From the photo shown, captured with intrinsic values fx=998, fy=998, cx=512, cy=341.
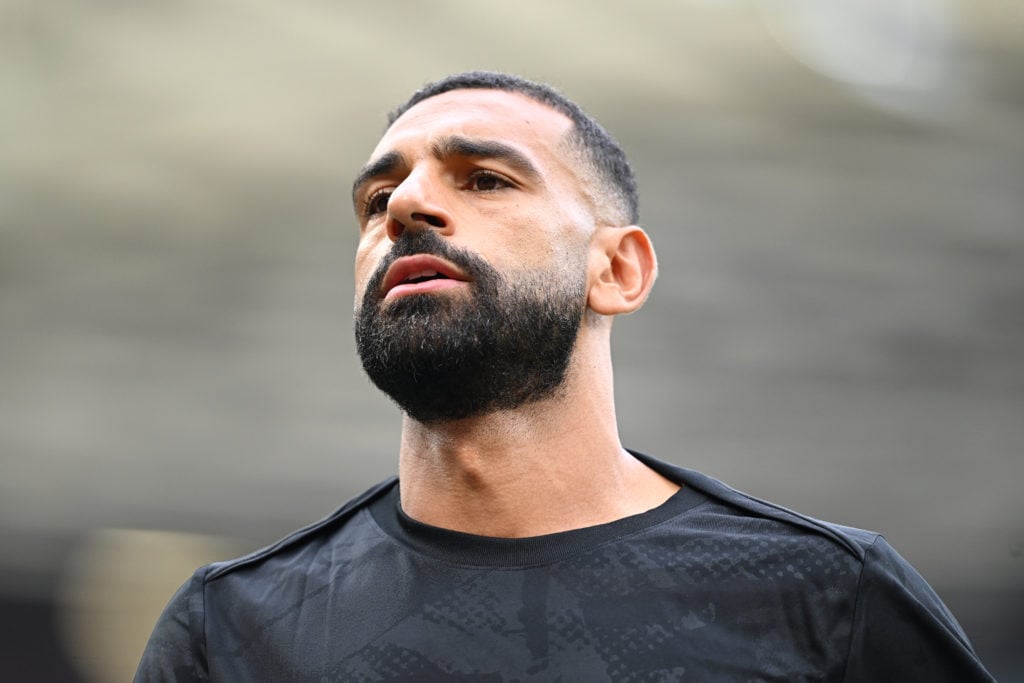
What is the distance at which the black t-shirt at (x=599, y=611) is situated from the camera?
5.24ft

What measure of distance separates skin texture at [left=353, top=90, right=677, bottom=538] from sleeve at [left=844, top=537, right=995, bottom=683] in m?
0.41

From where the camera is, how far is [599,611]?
1641mm

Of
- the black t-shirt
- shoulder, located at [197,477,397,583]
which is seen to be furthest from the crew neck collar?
shoulder, located at [197,477,397,583]

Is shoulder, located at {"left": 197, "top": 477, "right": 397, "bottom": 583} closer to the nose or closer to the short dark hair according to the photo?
the nose

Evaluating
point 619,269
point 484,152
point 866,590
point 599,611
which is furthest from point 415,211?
point 866,590

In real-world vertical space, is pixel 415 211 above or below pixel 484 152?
below

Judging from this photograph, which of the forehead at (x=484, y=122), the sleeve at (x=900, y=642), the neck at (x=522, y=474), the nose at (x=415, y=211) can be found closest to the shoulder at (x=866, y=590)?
the sleeve at (x=900, y=642)

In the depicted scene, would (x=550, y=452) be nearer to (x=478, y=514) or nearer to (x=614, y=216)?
(x=478, y=514)

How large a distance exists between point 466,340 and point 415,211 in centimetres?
27

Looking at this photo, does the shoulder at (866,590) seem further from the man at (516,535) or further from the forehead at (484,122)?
the forehead at (484,122)

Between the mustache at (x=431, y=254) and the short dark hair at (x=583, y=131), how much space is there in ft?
1.50

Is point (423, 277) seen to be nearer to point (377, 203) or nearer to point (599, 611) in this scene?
point (377, 203)

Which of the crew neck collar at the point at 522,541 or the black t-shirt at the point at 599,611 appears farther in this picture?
the crew neck collar at the point at 522,541

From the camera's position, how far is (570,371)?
6.21 ft
